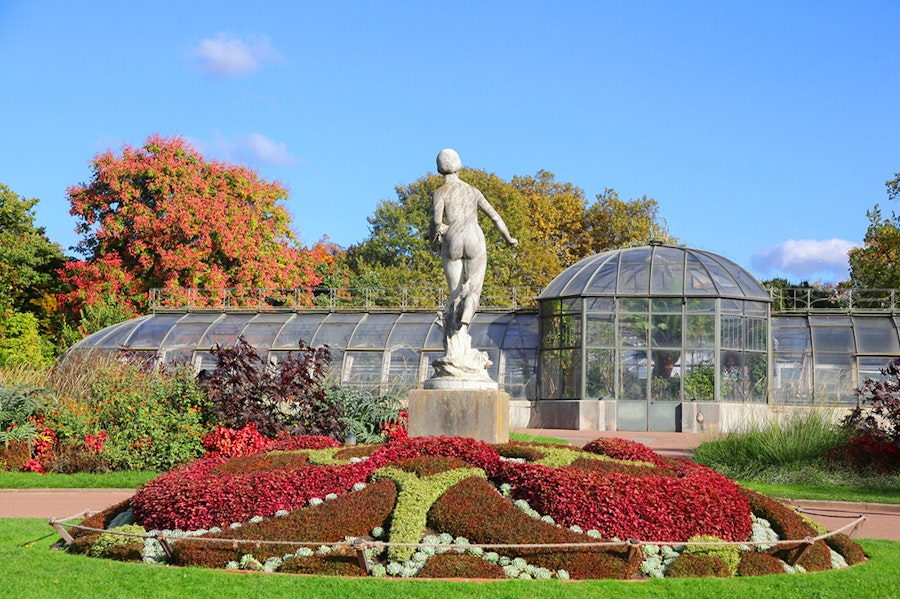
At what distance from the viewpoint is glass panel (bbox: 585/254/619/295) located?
2853 centimetres

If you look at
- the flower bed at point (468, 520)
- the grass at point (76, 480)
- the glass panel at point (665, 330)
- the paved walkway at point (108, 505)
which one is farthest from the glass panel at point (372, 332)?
the flower bed at point (468, 520)

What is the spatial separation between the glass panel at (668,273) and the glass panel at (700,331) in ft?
2.53

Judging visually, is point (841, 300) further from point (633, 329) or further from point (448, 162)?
point (448, 162)

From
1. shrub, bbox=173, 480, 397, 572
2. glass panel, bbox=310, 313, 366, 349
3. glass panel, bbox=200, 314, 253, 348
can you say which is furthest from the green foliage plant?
glass panel, bbox=200, 314, 253, 348

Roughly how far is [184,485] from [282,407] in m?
8.25

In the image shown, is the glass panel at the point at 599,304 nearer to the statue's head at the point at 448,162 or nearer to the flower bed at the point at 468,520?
the statue's head at the point at 448,162

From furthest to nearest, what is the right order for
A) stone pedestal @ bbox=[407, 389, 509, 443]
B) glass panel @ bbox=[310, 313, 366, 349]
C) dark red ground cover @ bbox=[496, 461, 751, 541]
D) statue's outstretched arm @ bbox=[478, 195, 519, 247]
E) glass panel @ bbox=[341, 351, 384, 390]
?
glass panel @ bbox=[310, 313, 366, 349] → glass panel @ bbox=[341, 351, 384, 390] → statue's outstretched arm @ bbox=[478, 195, 519, 247] → stone pedestal @ bbox=[407, 389, 509, 443] → dark red ground cover @ bbox=[496, 461, 751, 541]

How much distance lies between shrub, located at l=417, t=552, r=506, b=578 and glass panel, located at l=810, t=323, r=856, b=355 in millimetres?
23148

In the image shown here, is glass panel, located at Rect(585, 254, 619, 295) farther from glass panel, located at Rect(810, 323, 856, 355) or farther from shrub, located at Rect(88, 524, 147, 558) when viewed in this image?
shrub, located at Rect(88, 524, 147, 558)

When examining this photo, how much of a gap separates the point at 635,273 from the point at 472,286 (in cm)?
1705

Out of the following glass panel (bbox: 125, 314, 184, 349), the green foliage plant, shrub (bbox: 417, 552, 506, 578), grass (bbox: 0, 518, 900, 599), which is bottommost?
grass (bbox: 0, 518, 900, 599)

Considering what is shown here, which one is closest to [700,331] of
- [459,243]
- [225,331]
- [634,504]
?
[225,331]

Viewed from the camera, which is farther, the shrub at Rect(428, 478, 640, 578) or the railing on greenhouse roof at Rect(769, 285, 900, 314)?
the railing on greenhouse roof at Rect(769, 285, 900, 314)

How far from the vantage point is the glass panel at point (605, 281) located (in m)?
28.5
